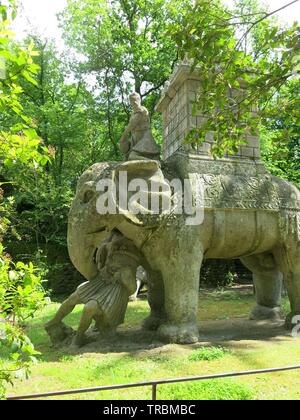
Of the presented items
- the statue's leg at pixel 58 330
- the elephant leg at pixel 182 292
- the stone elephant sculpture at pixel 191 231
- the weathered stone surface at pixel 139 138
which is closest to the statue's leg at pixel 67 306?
the statue's leg at pixel 58 330

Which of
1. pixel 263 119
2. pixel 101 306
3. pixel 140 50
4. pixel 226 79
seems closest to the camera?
pixel 226 79

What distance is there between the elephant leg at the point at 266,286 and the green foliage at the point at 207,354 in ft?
7.65

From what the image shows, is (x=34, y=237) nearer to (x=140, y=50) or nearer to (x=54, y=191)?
(x=54, y=191)

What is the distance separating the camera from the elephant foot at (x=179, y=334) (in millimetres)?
5383

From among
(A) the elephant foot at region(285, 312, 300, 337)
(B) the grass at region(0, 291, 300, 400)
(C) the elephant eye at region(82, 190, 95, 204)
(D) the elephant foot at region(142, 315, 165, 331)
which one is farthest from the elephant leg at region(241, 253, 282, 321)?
(C) the elephant eye at region(82, 190, 95, 204)

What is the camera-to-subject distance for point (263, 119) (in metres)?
5.85

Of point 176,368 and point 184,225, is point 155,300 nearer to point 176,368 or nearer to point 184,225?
point 184,225

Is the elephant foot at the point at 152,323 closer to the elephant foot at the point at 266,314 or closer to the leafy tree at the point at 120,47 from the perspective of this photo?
the elephant foot at the point at 266,314

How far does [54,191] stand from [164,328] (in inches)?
391

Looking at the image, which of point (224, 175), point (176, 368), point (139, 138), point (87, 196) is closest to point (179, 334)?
point (176, 368)

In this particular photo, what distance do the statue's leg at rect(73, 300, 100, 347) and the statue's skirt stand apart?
0.07 metres

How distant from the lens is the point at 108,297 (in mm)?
5527

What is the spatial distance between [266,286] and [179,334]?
2457mm
